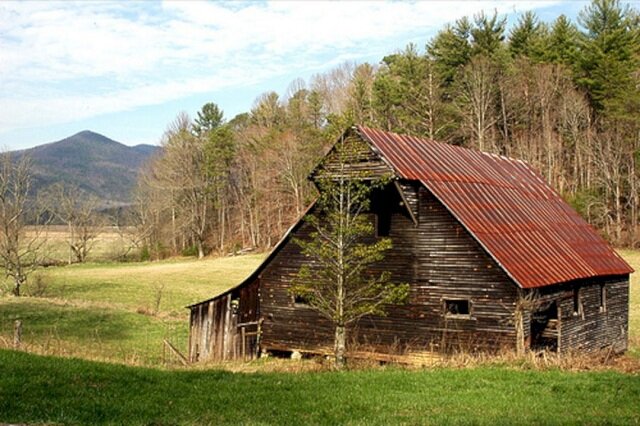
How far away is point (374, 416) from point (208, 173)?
79.7 metres

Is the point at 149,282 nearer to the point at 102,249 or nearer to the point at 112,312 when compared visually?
the point at 112,312

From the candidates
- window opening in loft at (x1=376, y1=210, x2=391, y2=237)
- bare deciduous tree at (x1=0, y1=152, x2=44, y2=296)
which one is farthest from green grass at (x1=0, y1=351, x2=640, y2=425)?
bare deciduous tree at (x1=0, y1=152, x2=44, y2=296)

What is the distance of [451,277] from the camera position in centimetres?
2234

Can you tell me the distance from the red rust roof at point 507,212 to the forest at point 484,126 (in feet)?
94.6

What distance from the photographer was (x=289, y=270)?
85.8ft

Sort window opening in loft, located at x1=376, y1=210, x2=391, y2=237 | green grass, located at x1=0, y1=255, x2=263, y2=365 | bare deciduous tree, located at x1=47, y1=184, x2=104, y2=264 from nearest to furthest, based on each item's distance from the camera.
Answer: window opening in loft, located at x1=376, y1=210, x2=391, y2=237 < green grass, located at x1=0, y1=255, x2=263, y2=365 < bare deciduous tree, located at x1=47, y1=184, x2=104, y2=264

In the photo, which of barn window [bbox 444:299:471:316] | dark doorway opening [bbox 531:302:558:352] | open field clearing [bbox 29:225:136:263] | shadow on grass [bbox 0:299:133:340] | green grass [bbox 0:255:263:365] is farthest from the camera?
open field clearing [bbox 29:225:136:263]

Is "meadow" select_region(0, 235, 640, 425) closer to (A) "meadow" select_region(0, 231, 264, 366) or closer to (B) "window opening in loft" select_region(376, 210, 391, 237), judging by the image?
Answer: (A) "meadow" select_region(0, 231, 264, 366)

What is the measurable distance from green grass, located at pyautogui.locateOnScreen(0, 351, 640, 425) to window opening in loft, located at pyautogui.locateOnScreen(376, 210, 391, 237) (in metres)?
7.79

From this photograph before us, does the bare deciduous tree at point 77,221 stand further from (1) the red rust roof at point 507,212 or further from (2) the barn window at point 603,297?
(2) the barn window at point 603,297

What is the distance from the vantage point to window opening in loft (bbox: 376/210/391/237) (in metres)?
23.9

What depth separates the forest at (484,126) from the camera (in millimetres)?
62156

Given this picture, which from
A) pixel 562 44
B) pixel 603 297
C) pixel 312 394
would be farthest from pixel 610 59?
pixel 312 394

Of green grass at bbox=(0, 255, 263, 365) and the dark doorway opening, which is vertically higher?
the dark doorway opening
